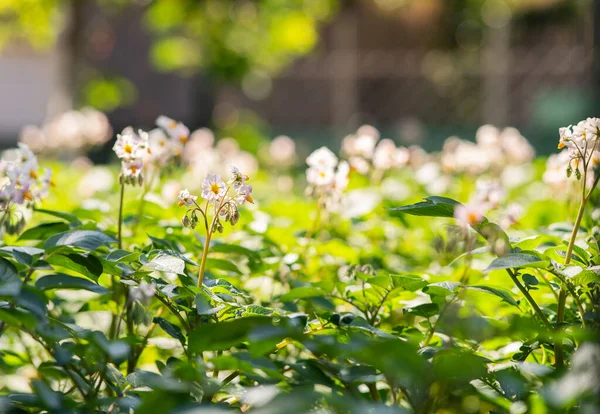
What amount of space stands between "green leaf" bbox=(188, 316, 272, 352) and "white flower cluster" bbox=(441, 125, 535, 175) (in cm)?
259

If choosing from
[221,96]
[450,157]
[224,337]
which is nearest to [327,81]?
[221,96]

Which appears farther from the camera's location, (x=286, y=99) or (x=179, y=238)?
(x=286, y=99)

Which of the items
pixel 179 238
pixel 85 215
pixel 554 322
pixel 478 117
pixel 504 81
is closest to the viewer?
pixel 554 322

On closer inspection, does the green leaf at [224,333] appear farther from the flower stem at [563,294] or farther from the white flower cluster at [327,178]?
the white flower cluster at [327,178]

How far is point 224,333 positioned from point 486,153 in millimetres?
2696

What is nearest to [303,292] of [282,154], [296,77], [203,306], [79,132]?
[203,306]

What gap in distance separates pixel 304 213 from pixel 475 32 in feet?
58.9

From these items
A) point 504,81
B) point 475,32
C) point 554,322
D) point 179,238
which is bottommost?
point 554,322

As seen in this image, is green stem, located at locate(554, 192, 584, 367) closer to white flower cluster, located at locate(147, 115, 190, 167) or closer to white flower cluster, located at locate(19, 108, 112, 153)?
white flower cluster, located at locate(147, 115, 190, 167)

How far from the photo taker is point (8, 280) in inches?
50.8

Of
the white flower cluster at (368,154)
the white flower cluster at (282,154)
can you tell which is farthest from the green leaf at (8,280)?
the white flower cluster at (282,154)

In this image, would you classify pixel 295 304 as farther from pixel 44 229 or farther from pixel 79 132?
pixel 79 132

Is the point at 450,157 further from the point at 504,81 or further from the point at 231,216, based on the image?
the point at 504,81

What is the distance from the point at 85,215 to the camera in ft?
6.89
